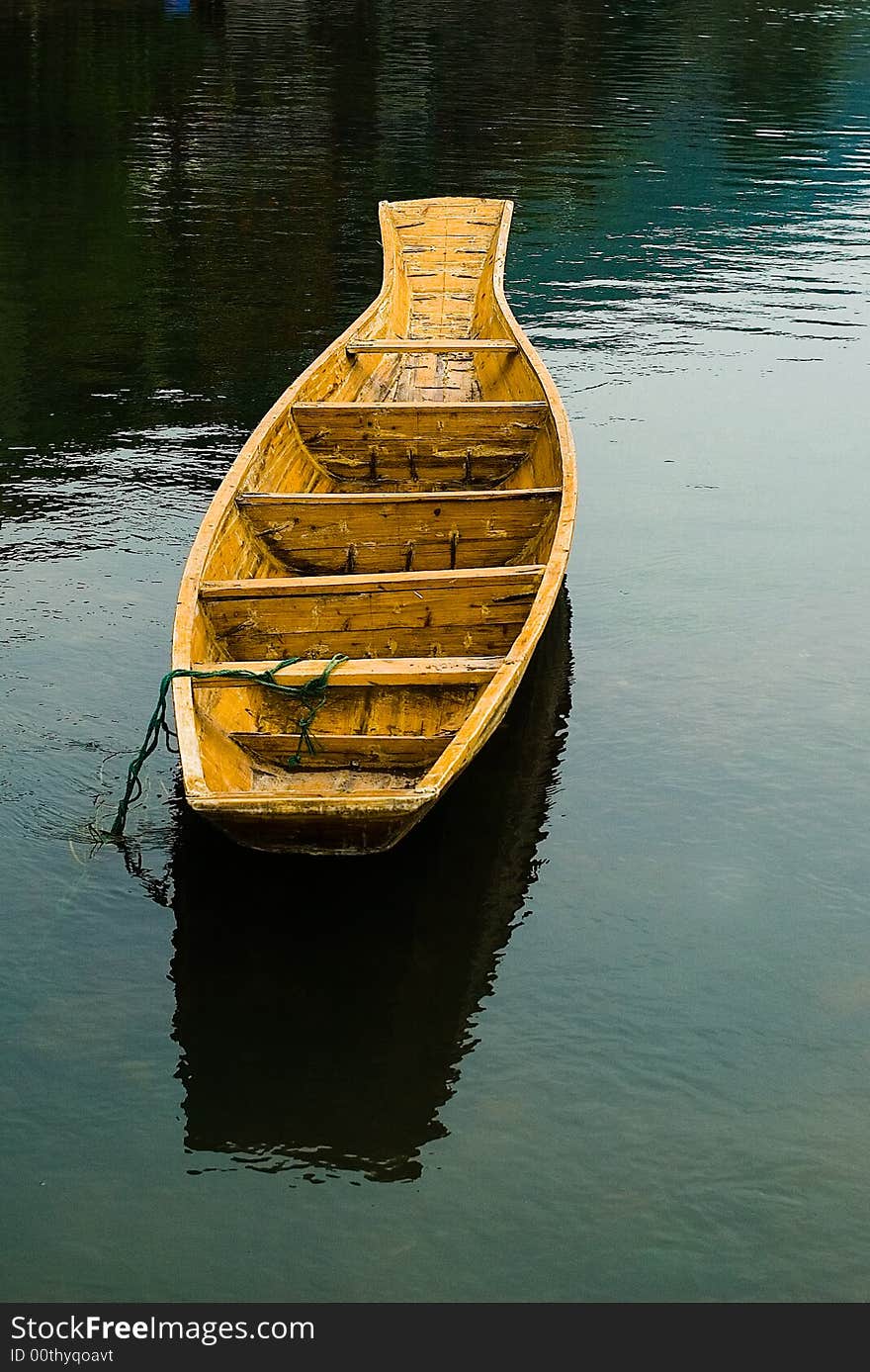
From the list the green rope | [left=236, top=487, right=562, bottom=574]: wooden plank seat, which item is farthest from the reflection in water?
[left=236, top=487, right=562, bottom=574]: wooden plank seat

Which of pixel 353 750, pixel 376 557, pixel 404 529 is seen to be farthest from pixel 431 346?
pixel 353 750

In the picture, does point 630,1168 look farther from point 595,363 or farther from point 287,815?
point 595,363

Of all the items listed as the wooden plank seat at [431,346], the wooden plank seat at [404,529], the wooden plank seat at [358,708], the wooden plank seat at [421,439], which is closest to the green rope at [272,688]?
the wooden plank seat at [358,708]

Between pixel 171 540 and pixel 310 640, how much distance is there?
3951mm

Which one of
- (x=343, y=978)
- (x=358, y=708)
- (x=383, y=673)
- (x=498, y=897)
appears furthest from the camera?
(x=358, y=708)

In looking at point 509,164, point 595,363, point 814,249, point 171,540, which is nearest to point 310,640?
point 171,540

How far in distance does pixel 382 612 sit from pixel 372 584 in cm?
20

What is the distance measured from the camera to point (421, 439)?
12.2 metres

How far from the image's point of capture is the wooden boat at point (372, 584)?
7.46m

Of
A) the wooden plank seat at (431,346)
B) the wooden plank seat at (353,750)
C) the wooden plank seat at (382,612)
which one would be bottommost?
the wooden plank seat at (353,750)

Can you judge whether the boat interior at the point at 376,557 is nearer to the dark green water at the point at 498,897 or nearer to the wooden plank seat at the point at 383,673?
the wooden plank seat at the point at 383,673

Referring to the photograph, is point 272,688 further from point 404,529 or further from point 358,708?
point 404,529

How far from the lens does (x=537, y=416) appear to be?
12125 millimetres

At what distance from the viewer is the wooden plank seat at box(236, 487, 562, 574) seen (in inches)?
406
